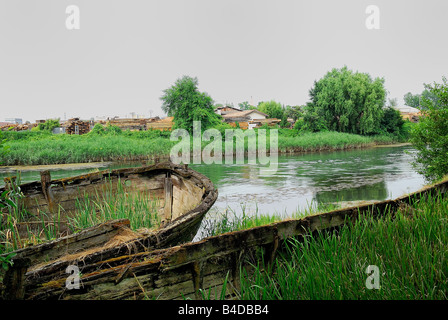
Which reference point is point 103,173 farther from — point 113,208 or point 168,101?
point 168,101

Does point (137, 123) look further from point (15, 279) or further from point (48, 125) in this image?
point (15, 279)

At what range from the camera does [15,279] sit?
6.60 feet

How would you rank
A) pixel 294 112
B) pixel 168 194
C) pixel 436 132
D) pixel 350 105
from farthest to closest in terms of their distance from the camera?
pixel 294 112
pixel 350 105
pixel 436 132
pixel 168 194

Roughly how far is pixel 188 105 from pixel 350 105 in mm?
17567

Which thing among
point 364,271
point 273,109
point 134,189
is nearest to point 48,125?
point 273,109

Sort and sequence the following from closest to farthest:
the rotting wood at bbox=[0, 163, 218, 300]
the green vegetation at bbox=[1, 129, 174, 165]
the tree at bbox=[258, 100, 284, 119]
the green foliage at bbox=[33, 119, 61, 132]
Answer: the rotting wood at bbox=[0, 163, 218, 300] → the green vegetation at bbox=[1, 129, 174, 165] → the green foliage at bbox=[33, 119, 61, 132] → the tree at bbox=[258, 100, 284, 119]

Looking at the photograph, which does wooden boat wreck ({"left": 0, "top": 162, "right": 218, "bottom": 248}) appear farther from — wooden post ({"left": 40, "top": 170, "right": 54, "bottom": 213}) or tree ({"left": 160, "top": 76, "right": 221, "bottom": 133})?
tree ({"left": 160, "top": 76, "right": 221, "bottom": 133})

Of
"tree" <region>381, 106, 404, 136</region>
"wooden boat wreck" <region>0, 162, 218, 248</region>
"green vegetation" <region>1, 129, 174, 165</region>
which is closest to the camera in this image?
"wooden boat wreck" <region>0, 162, 218, 248</region>

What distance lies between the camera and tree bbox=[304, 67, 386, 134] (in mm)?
38812

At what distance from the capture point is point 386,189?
1157cm

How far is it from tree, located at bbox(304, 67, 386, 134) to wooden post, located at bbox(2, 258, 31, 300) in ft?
130

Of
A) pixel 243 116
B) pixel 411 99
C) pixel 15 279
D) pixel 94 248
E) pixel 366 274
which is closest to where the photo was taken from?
pixel 15 279

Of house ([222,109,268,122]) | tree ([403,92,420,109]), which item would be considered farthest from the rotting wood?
tree ([403,92,420,109])
